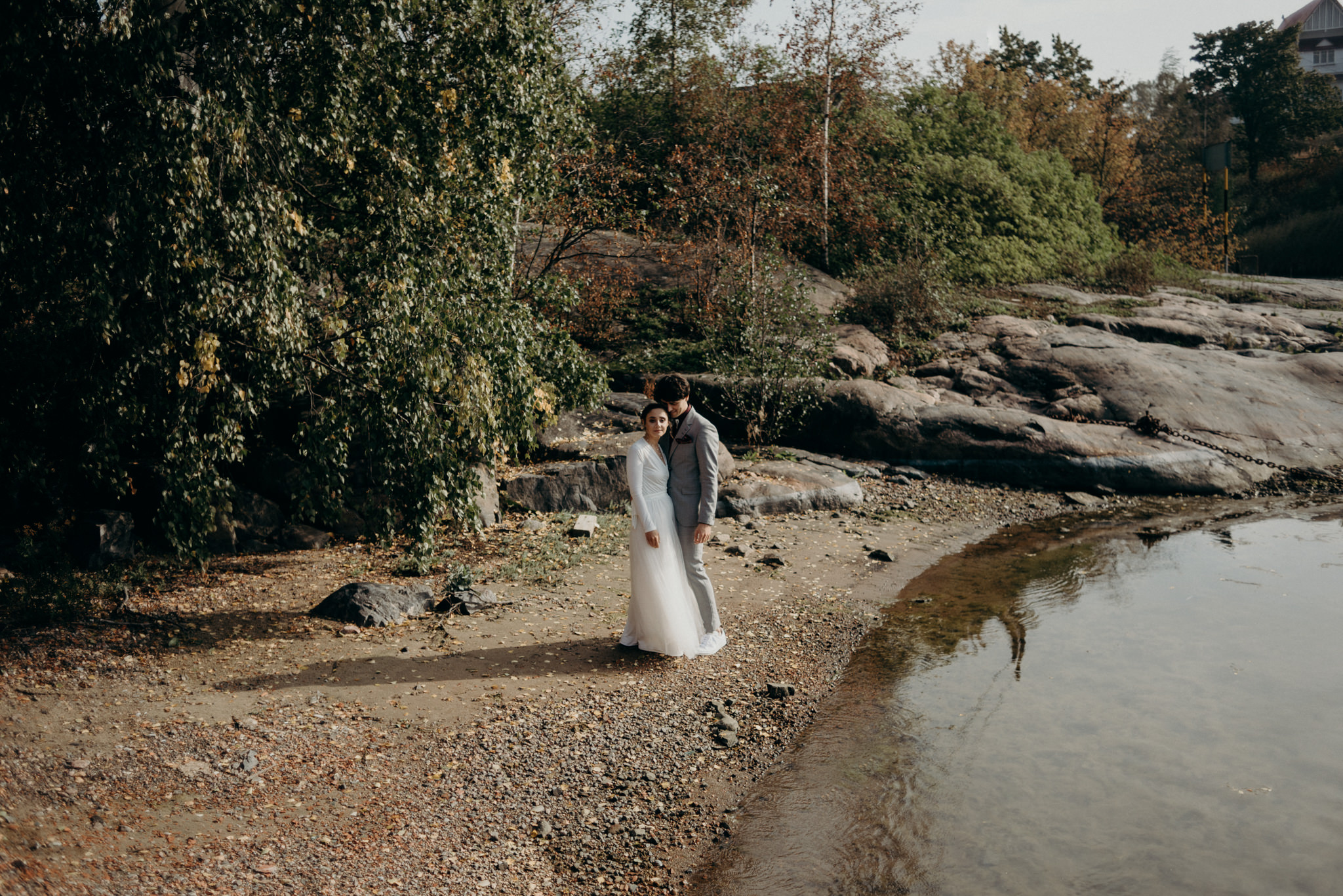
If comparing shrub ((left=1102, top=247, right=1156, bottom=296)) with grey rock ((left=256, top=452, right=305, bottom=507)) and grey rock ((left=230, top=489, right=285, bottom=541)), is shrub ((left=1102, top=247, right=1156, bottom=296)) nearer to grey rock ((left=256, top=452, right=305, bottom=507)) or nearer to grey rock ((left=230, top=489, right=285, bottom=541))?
grey rock ((left=256, top=452, right=305, bottom=507))

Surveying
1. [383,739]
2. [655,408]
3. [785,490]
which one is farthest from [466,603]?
[785,490]

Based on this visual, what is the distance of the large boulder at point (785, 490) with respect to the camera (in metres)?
11.6

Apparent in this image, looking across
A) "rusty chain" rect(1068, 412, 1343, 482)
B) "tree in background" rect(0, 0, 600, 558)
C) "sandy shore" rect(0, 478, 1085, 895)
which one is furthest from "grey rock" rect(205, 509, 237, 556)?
"rusty chain" rect(1068, 412, 1343, 482)

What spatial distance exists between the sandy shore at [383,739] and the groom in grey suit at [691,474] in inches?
32.1

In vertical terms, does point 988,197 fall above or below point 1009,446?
above

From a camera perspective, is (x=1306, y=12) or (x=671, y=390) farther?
(x=1306, y=12)

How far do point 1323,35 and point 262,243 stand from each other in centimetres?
8229

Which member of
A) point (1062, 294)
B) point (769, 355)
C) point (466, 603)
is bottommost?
point (466, 603)

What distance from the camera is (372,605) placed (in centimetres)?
736

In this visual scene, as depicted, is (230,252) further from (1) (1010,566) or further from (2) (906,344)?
(2) (906,344)

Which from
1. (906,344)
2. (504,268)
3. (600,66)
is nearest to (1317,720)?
(504,268)

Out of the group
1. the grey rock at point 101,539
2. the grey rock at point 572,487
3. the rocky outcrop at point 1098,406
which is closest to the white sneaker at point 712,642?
the grey rock at point 572,487

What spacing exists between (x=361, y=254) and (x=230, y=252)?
3.94 ft

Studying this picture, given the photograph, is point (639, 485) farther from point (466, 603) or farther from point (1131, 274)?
point (1131, 274)
